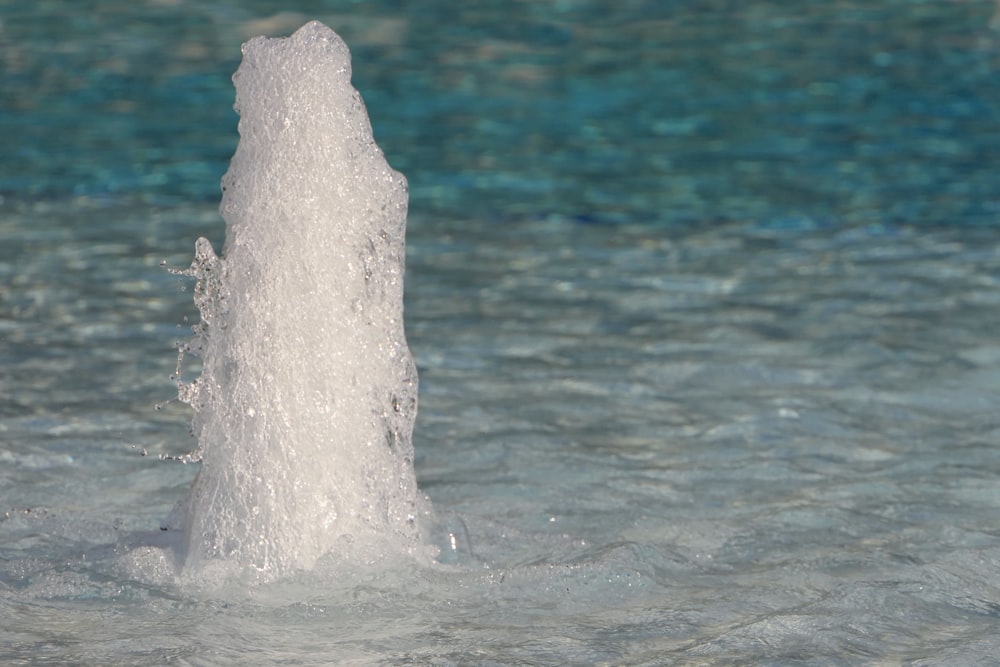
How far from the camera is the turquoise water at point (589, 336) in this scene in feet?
11.6

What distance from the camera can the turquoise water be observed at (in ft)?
11.6

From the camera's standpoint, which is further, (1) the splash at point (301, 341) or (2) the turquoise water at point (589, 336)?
(1) the splash at point (301, 341)

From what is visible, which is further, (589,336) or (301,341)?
(589,336)

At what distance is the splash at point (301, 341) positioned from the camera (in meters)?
3.68

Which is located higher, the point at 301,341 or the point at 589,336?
the point at 301,341

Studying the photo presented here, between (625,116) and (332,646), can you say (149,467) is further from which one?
(625,116)

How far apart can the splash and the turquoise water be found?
0.15m

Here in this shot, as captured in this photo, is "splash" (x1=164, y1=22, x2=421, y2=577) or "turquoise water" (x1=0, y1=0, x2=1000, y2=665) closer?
"turquoise water" (x1=0, y1=0, x2=1000, y2=665)

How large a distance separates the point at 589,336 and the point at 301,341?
227 centimetres

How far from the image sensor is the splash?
3.68 m

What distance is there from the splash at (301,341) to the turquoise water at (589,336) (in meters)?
0.15

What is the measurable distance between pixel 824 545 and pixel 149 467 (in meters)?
1.97

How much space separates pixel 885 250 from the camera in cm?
704

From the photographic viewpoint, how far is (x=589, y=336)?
591cm
